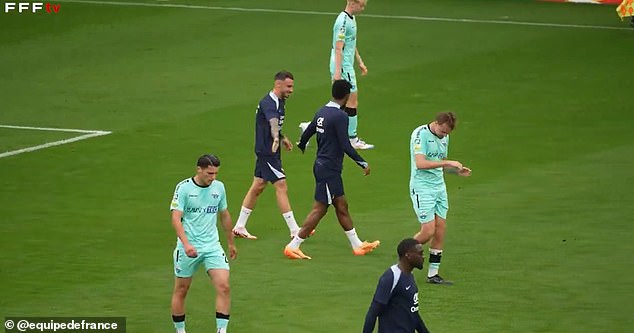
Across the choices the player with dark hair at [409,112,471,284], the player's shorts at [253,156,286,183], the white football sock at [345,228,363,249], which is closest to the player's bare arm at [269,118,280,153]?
the player's shorts at [253,156,286,183]

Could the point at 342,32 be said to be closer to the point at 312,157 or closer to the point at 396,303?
the point at 312,157

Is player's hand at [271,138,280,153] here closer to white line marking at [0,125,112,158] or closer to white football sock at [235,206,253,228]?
white football sock at [235,206,253,228]

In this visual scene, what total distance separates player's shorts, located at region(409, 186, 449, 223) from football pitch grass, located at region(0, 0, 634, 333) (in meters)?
0.94

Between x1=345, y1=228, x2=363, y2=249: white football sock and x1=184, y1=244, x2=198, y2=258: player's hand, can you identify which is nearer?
x1=184, y1=244, x2=198, y2=258: player's hand

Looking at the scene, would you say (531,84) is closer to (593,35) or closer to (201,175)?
(593,35)

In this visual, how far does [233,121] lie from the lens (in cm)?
2927

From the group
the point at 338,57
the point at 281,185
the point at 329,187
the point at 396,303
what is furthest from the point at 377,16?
the point at 396,303

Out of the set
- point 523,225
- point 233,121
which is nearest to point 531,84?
point 233,121

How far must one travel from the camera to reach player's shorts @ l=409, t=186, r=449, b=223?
1872 centimetres

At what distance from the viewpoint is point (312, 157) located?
26516 mm

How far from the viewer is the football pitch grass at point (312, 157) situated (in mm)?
18328

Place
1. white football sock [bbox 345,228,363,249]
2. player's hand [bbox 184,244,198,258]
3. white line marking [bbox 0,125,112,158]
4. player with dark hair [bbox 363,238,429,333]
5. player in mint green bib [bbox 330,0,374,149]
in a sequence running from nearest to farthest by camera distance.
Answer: player with dark hair [bbox 363,238,429,333]
player's hand [bbox 184,244,198,258]
white football sock [bbox 345,228,363,249]
player in mint green bib [bbox 330,0,374,149]
white line marking [bbox 0,125,112,158]

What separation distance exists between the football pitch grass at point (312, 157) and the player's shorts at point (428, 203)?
3.08ft

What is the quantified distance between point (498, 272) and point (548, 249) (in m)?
1.42
